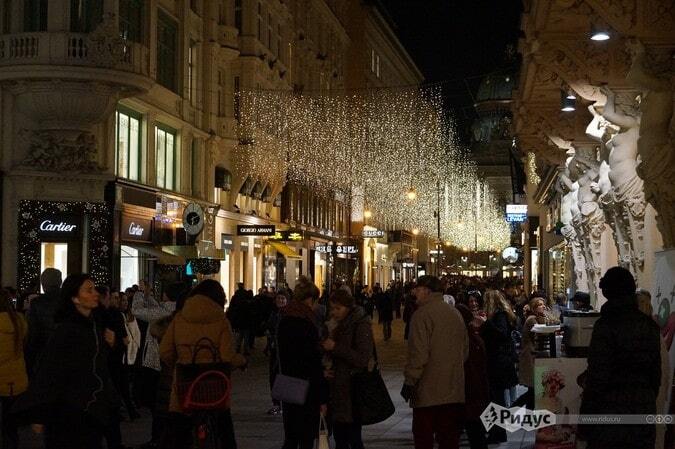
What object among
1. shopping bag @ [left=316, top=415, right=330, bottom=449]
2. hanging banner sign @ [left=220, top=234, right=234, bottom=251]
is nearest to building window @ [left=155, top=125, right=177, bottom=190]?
hanging banner sign @ [left=220, top=234, right=234, bottom=251]

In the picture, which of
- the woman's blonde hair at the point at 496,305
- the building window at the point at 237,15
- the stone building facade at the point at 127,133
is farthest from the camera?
the building window at the point at 237,15

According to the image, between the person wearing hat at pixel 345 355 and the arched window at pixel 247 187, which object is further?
the arched window at pixel 247 187

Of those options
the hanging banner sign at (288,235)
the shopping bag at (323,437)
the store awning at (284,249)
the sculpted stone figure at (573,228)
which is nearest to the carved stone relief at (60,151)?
the sculpted stone figure at (573,228)

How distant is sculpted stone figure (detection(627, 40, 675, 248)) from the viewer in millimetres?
13195

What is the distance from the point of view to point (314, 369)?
1064 centimetres

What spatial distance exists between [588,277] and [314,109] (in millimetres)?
28426

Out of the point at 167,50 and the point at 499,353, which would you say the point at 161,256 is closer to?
the point at 167,50

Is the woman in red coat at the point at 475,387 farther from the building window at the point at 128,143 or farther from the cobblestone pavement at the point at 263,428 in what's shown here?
the building window at the point at 128,143

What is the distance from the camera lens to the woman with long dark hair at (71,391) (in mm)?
8461

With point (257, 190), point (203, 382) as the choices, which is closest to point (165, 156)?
point (257, 190)

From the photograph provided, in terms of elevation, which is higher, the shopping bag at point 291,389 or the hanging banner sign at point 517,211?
the hanging banner sign at point 517,211

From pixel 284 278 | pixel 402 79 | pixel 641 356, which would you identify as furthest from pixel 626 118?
pixel 402 79

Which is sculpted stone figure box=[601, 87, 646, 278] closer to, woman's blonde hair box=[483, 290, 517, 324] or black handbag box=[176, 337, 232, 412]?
woman's blonde hair box=[483, 290, 517, 324]

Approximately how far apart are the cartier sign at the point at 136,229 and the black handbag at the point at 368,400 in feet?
69.9
